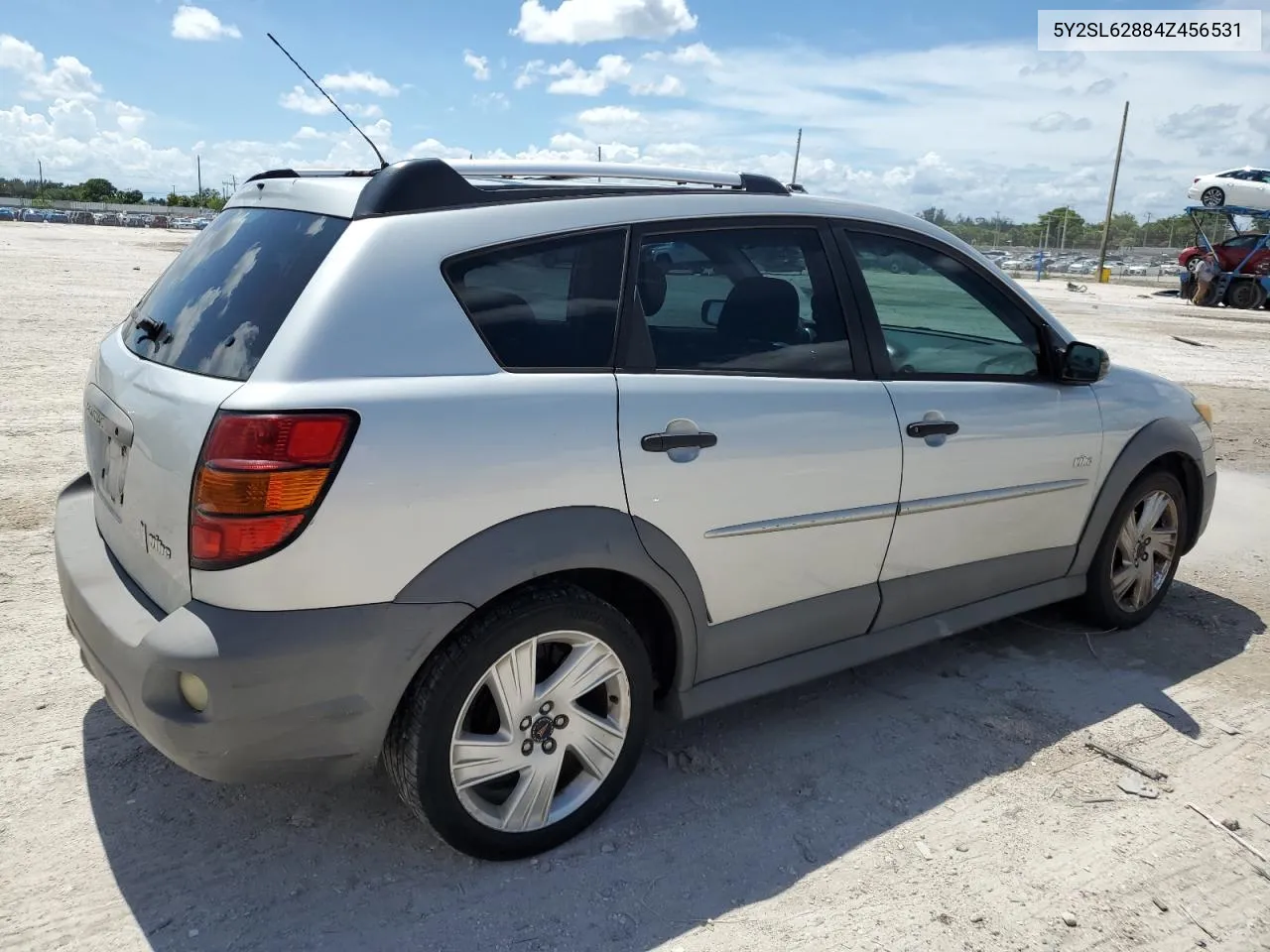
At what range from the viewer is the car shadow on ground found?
2.49 m

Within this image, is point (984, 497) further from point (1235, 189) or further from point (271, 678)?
point (1235, 189)

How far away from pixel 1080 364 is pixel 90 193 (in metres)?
147

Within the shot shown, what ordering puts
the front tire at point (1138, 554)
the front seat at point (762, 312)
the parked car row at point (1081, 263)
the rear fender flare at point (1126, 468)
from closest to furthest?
1. the front seat at point (762, 312)
2. the rear fender flare at point (1126, 468)
3. the front tire at point (1138, 554)
4. the parked car row at point (1081, 263)

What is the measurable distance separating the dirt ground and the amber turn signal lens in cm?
107

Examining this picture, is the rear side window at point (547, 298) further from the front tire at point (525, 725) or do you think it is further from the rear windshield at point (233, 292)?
the front tire at point (525, 725)

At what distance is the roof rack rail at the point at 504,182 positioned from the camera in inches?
101

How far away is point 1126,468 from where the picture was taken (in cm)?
412

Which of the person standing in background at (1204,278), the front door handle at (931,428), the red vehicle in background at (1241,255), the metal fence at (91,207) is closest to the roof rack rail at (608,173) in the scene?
the front door handle at (931,428)

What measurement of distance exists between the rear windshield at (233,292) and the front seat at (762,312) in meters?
1.21

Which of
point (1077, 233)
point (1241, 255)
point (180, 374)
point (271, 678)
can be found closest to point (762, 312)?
point (180, 374)

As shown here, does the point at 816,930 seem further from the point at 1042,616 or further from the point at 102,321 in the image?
the point at 102,321

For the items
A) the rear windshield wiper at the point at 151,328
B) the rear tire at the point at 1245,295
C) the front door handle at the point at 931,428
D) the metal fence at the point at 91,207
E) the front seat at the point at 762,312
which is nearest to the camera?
the rear windshield wiper at the point at 151,328

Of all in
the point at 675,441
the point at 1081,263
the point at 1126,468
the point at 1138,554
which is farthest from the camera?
the point at 1081,263

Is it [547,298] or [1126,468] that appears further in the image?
[1126,468]
